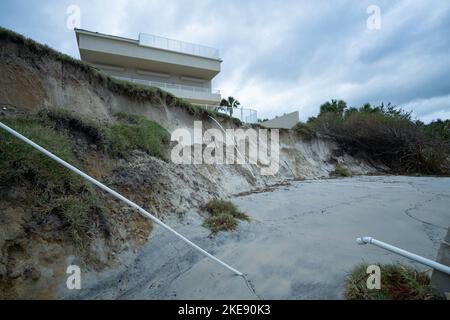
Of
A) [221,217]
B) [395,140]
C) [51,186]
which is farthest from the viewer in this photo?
[395,140]

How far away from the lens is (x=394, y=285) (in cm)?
226

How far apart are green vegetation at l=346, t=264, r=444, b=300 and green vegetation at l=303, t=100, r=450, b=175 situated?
15282mm

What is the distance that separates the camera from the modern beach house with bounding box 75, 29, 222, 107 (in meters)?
16.1

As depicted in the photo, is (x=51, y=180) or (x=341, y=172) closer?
(x=51, y=180)

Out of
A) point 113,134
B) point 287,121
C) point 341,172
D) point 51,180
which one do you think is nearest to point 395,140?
point 341,172

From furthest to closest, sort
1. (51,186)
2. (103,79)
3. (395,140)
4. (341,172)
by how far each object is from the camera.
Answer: (395,140) → (341,172) → (103,79) → (51,186)

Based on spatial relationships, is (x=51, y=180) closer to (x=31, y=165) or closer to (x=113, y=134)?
(x=31, y=165)

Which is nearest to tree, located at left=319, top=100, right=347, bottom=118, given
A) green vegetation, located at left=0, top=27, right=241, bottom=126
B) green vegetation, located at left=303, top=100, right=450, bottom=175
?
green vegetation, located at left=303, top=100, right=450, bottom=175

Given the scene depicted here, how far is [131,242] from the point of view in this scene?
10.9 feet

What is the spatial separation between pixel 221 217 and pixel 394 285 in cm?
275

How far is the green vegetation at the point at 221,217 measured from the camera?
13.5ft

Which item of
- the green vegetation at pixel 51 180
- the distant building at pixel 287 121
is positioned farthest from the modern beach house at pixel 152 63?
the green vegetation at pixel 51 180
